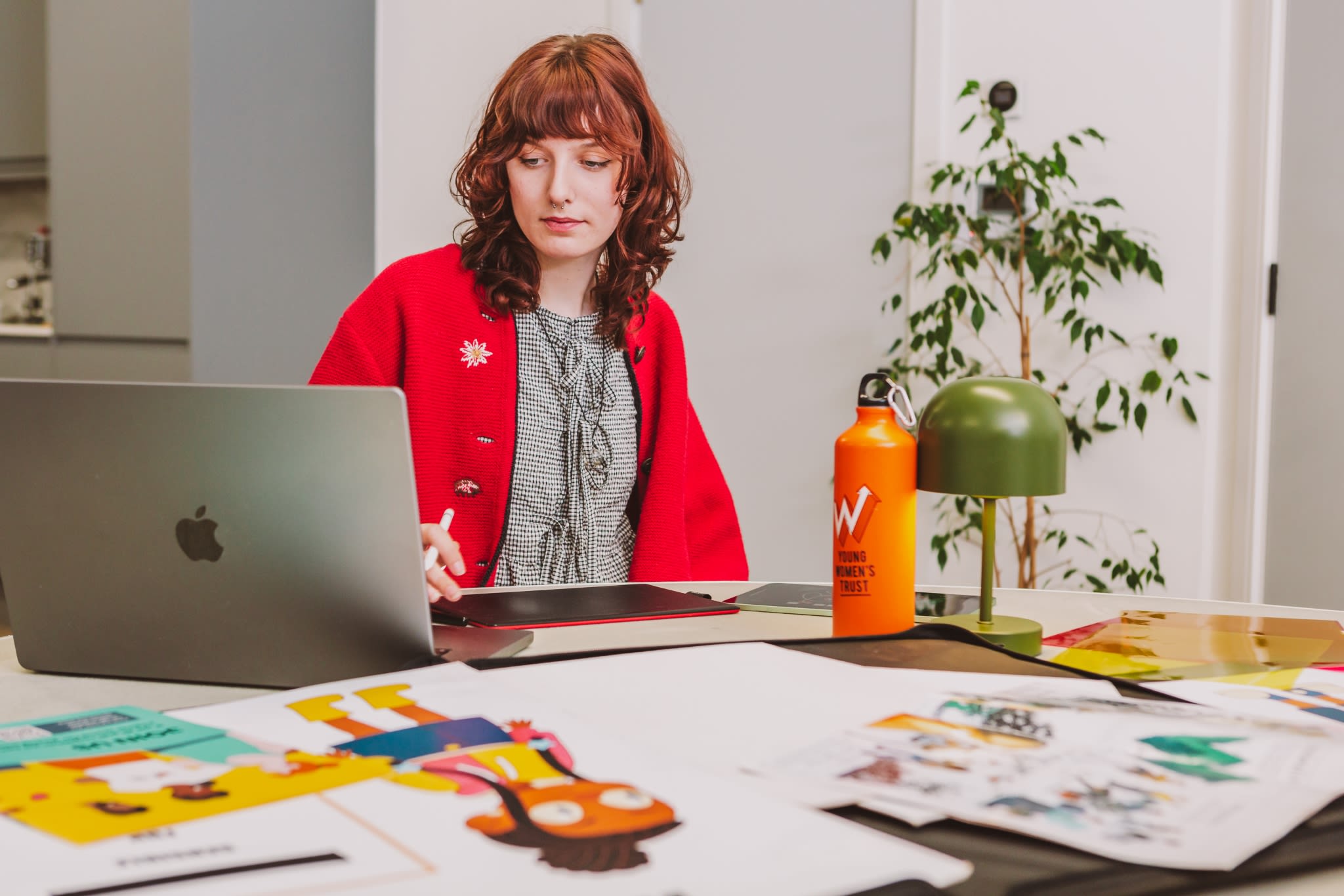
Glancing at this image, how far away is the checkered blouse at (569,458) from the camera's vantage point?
4.77 feet

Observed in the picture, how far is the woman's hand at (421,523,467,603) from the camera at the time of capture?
99 centimetres

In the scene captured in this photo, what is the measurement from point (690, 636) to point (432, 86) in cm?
262

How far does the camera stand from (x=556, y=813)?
49cm

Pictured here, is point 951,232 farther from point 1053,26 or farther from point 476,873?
point 476,873

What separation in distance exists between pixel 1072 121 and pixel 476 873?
8.67ft

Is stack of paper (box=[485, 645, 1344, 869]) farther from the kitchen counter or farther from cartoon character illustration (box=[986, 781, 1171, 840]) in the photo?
the kitchen counter

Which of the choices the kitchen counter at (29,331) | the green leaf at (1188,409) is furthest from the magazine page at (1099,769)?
the kitchen counter at (29,331)

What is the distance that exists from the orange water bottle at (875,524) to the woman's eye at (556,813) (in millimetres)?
423

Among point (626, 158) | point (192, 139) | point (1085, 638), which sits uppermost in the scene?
point (192, 139)

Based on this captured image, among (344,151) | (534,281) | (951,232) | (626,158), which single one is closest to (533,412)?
(534,281)

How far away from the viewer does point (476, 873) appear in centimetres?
43

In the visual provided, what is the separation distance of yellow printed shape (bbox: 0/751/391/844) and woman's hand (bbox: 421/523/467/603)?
0.43 metres

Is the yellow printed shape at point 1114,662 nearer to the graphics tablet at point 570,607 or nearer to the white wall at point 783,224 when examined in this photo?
the graphics tablet at point 570,607

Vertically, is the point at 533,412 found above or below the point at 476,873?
above
